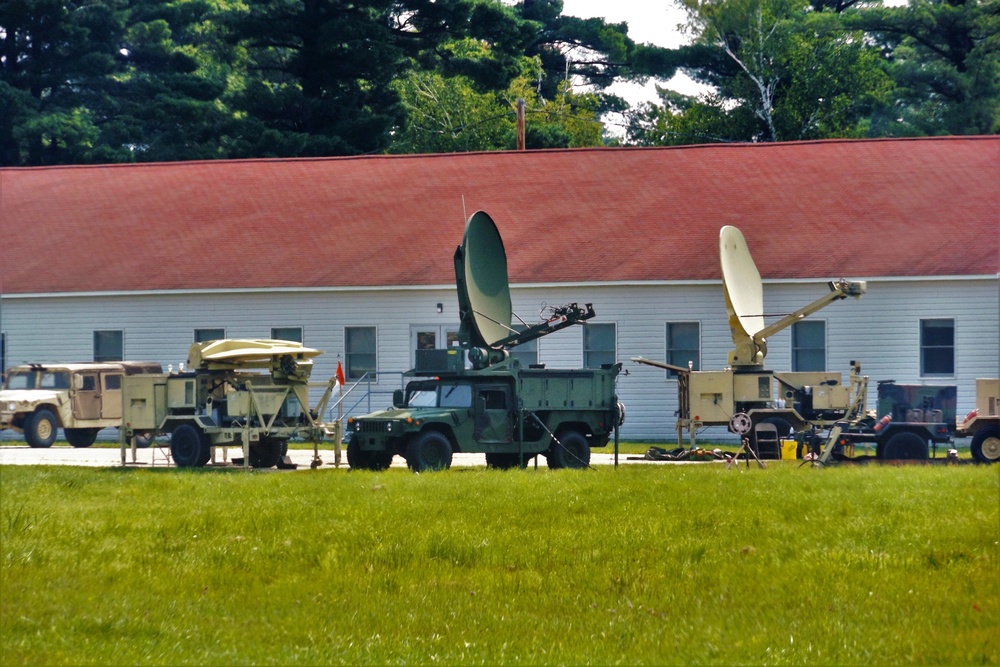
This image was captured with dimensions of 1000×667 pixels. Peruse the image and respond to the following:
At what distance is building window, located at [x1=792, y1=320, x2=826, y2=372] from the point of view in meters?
34.2

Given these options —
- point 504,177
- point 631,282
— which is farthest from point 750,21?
point 631,282

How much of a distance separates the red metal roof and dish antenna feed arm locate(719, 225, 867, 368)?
14.9 feet

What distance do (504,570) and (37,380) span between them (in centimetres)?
2115

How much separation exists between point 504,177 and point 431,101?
27.2 m

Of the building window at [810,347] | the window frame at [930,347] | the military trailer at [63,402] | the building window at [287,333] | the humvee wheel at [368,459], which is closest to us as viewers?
the humvee wheel at [368,459]

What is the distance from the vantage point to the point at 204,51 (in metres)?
69.2

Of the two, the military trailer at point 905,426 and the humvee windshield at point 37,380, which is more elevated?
the humvee windshield at point 37,380

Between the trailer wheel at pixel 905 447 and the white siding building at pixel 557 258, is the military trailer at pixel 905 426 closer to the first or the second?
the trailer wheel at pixel 905 447

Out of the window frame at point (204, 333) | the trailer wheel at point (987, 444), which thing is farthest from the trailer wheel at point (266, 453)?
the trailer wheel at point (987, 444)

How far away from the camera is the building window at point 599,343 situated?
114 ft

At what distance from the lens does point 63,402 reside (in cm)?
3241

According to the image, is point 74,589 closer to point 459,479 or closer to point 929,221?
point 459,479

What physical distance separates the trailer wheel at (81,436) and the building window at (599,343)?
11.2m

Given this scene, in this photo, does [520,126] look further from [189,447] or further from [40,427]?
[189,447]
